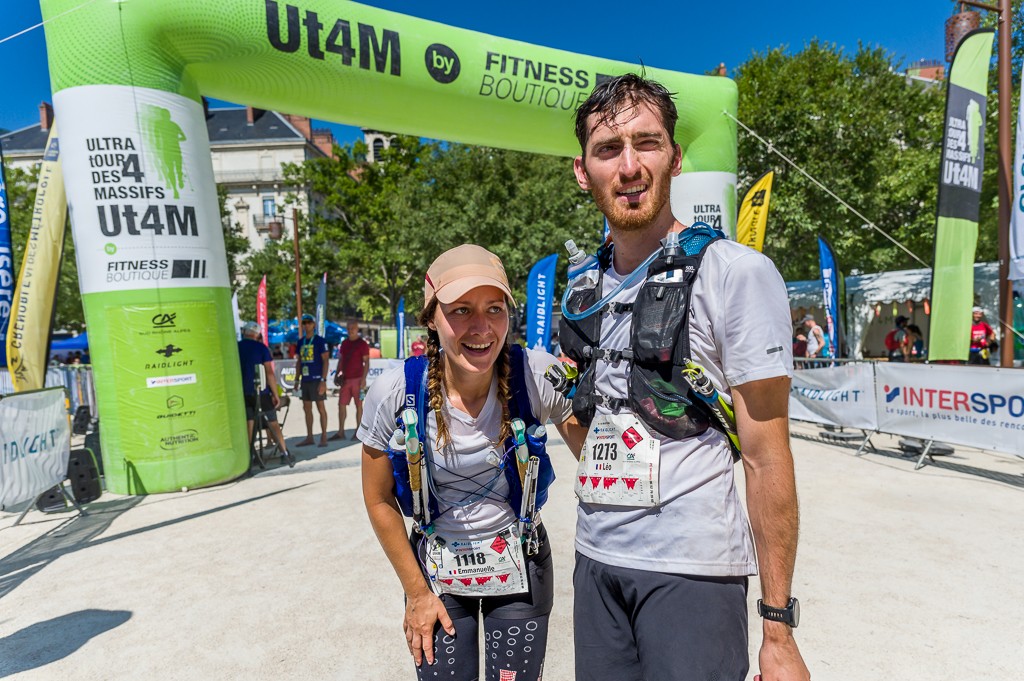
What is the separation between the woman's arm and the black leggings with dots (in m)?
0.04

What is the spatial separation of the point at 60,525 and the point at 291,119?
186 feet

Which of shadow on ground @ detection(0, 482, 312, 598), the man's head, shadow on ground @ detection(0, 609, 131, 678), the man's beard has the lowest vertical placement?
shadow on ground @ detection(0, 482, 312, 598)

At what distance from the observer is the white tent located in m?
17.0

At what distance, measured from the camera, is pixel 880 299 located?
18781 millimetres

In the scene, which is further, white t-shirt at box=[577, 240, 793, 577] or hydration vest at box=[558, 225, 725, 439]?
hydration vest at box=[558, 225, 725, 439]

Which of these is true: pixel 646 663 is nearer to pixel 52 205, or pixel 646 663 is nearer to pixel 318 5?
pixel 318 5

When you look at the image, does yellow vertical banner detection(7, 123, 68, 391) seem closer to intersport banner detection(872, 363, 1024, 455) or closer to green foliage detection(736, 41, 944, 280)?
intersport banner detection(872, 363, 1024, 455)

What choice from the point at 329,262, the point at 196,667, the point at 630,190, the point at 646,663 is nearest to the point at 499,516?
the point at 646,663

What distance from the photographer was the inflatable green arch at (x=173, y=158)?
5.73 m

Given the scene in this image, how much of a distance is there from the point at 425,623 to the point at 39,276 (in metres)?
7.31

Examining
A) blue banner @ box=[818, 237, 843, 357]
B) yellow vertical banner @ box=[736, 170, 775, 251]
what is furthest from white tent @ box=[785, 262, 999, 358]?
yellow vertical banner @ box=[736, 170, 775, 251]

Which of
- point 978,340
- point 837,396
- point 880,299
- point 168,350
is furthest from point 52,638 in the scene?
point 880,299

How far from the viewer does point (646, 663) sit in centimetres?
143

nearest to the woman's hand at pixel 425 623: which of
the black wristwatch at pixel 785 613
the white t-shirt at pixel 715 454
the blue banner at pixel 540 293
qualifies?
the white t-shirt at pixel 715 454
